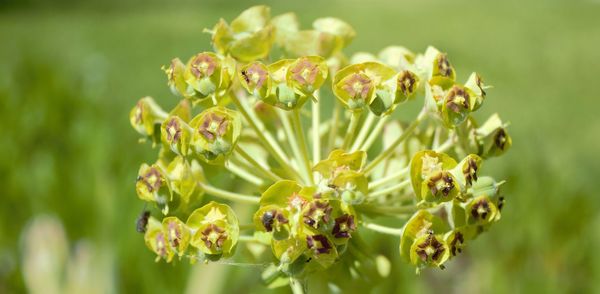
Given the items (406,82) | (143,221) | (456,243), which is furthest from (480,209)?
(143,221)

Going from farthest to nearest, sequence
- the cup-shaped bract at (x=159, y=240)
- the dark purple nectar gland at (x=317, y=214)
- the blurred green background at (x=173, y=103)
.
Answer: the blurred green background at (x=173, y=103) < the cup-shaped bract at (x=159, y=240) < the dark purple nectar gland at (x=317, y=214)

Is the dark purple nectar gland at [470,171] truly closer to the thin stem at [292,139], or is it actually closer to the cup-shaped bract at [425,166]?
the cup-shaped bract at [425,166]

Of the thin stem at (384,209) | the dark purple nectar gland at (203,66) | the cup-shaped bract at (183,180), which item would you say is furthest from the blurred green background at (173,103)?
the dark purple nectar gland at (203,66)

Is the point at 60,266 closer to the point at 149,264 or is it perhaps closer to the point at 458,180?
the point at 149,264

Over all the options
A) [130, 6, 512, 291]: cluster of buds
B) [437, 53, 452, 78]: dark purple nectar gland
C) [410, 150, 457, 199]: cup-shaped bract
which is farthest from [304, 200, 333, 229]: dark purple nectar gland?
[437, 53, 452, 78]: dark purple nectar gland

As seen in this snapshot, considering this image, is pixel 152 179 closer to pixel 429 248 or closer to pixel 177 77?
pixel 177 77

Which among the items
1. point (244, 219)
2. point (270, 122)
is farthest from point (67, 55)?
point (270, 122)
